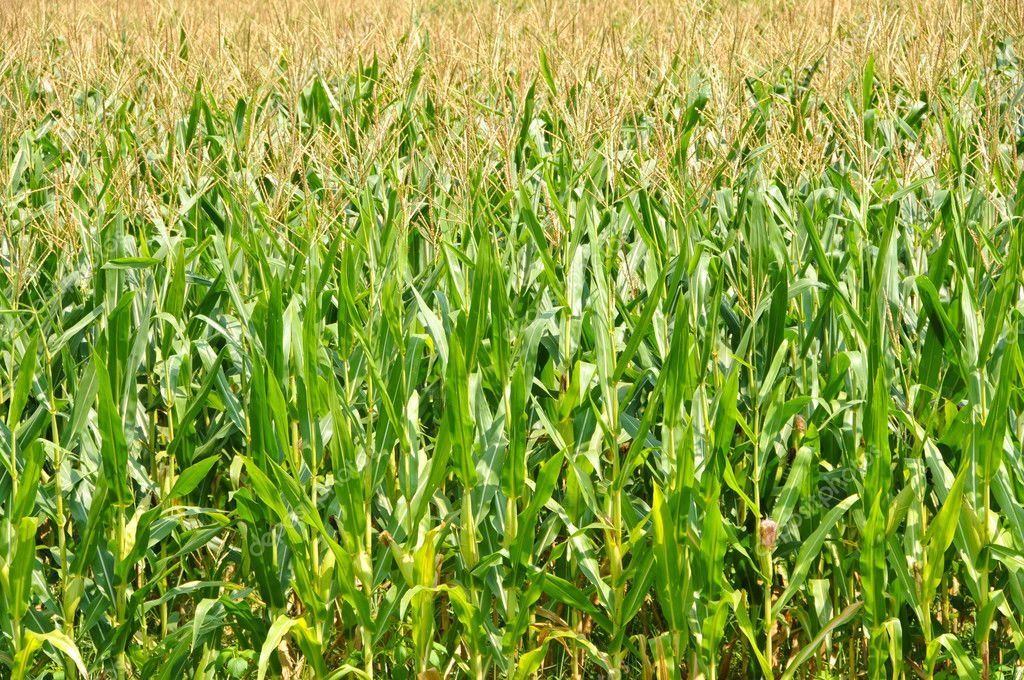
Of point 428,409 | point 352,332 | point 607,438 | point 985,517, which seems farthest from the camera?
point 428,409

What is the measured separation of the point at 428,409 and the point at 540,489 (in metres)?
0.88

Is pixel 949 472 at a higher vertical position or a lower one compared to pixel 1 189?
lower

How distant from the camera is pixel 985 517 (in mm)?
2576

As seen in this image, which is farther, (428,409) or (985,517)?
(428,409)

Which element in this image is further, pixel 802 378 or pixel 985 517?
pixel 802 378

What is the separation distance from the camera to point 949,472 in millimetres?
2660

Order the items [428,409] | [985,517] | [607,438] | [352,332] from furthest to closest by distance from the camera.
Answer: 1. [428,409]
2. [352,332]
3. [607,438]
4. [985,517]

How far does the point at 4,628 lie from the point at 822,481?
2.15m

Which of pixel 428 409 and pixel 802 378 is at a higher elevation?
pixel 802 378

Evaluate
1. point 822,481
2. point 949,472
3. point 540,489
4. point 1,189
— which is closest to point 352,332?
point 540,489

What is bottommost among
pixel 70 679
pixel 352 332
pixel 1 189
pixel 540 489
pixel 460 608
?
pixel 70 679

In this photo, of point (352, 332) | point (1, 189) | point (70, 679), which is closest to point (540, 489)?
point (352, 332)

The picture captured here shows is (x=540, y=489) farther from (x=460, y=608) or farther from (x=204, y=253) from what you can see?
(x=204, y=253)

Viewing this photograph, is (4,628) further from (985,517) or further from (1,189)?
(985,517)
